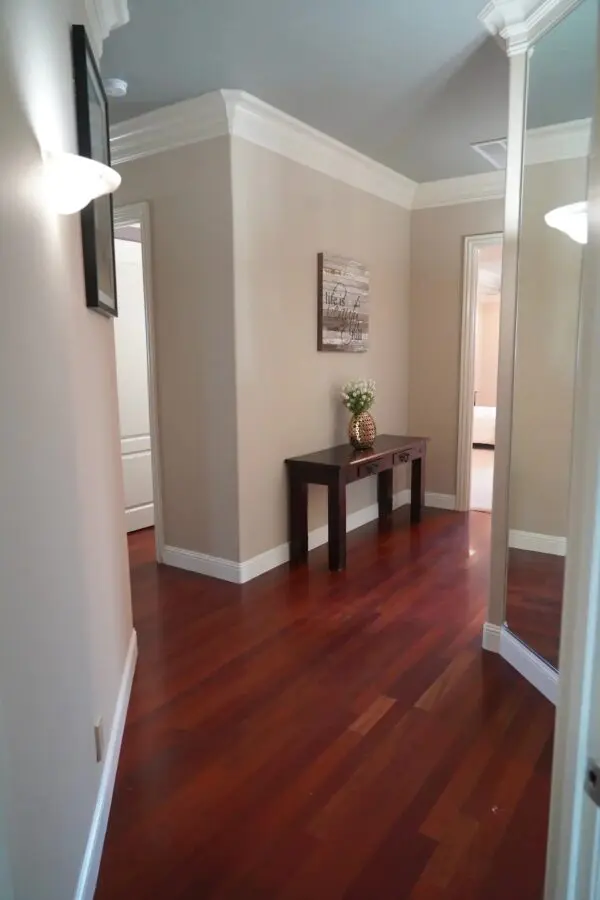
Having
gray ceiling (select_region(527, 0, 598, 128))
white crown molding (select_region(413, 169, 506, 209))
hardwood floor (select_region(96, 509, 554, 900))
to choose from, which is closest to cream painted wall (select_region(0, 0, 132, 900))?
hardwood floor (select_region(96, 509, 554, 900))

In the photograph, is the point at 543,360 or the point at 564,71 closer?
the point at 564,71

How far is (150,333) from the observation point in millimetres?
3721

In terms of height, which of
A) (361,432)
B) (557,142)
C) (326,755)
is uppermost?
(557,142)

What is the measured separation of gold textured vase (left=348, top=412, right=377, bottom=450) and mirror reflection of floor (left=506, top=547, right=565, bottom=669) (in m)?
1.73

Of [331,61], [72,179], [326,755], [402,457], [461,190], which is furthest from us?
[461,190]

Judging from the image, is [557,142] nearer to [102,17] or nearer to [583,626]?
[102,17]

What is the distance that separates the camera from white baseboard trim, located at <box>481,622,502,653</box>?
2689 millimetres

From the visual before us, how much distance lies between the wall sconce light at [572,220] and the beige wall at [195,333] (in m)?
1.72

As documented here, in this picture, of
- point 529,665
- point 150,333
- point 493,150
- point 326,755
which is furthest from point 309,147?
point 326,755

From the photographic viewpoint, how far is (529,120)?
2375 mm

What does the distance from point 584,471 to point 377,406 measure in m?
4.22

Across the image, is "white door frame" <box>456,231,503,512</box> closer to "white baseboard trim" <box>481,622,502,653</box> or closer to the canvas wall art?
the canvas wall art

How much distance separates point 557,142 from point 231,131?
171 cm

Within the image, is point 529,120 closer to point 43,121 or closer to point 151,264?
point 43,121
